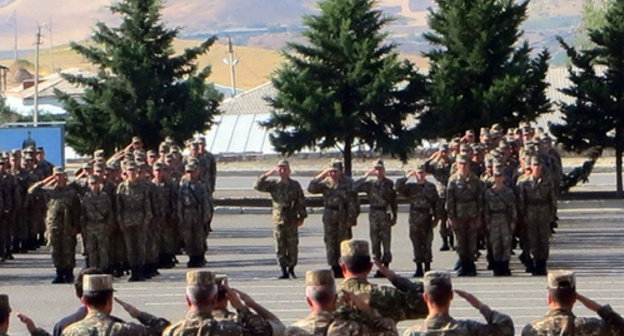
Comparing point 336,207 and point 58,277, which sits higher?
point 336,207

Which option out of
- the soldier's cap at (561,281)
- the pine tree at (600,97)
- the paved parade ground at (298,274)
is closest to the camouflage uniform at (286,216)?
the paved parade ground at (298,274)

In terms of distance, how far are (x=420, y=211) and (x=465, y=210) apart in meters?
0.68

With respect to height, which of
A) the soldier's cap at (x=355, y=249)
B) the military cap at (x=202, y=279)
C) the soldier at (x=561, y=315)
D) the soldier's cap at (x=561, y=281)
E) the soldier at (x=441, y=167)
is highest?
the soldier at (x=441, y=167)

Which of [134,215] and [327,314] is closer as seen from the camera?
[327,314]

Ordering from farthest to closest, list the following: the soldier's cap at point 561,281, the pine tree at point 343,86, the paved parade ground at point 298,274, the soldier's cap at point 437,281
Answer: the pine tree at point 343,86, the paved parade ground at point 298,274, the soldier's cap at point 561,281, the soldier's cap at point 437,281

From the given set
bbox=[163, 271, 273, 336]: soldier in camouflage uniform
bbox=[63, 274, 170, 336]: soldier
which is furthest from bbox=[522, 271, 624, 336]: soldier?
bbox=[63, 274, 170, 336]: soldier

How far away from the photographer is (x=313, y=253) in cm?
2805

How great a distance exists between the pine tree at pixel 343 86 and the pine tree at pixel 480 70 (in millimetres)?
925

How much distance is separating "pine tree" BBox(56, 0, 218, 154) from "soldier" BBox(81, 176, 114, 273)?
1482cm

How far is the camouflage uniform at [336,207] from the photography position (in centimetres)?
2398

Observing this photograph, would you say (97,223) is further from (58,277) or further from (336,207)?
(336,207)

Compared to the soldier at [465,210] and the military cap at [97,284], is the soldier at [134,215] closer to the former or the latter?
the soldier at [465,210]

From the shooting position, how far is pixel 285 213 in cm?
2394

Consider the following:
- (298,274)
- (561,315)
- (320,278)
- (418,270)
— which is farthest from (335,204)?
(320,278)
